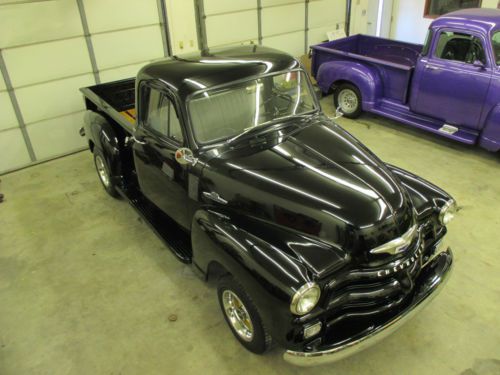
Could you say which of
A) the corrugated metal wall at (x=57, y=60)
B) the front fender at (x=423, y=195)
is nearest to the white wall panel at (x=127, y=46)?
the corrugated metal wall at (x=57, y=60)

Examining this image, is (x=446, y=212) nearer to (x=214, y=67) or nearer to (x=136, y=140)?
(x=214, y=67)

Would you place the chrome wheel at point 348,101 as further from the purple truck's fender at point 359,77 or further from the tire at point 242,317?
the tire at point 242,317

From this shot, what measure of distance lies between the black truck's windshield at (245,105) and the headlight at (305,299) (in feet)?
4.66

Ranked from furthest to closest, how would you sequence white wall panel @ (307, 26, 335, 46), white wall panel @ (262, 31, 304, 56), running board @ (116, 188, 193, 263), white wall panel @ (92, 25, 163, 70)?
1. white wall panel @ (307, 26, 335, 46)
2. white wall panel @ (262, 31, 304, 56)
3. white wall panel @ (92, 25, 163, 70)
4. running board @ (116, 188, 193, 263)

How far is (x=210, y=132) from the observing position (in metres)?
3.31

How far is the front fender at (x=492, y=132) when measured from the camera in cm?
527

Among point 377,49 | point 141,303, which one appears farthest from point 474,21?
point 141,303

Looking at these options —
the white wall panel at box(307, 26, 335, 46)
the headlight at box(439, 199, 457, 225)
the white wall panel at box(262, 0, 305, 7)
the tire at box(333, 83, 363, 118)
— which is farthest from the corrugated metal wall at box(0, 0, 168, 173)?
the headlight at box(439, 199, 457, 225)

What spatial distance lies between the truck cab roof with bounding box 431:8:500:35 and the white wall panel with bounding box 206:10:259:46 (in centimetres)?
340

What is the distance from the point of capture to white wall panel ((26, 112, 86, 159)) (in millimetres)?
6219

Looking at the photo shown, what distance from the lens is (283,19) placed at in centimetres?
830

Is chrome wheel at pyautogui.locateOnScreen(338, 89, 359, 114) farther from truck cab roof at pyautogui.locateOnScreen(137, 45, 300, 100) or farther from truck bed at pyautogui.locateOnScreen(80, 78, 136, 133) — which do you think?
truck bed at pyautogui.locateOnScreen(80, 78, 136, 133)

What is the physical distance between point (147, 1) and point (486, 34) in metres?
4.94

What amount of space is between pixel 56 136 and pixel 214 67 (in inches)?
155
